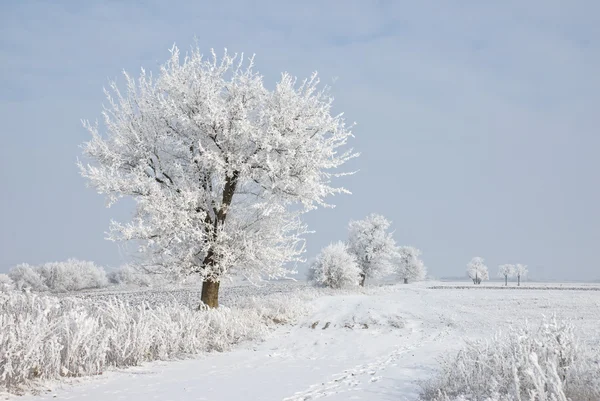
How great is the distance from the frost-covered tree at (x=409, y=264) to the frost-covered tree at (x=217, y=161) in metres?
67.6

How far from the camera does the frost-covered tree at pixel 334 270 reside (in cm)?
3788

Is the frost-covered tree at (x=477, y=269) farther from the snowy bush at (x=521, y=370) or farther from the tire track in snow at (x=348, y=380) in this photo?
the snowy bush at (x=521, y=370)

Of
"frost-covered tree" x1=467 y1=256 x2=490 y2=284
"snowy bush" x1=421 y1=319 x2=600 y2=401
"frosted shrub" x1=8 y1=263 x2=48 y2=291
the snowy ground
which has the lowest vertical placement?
"frosted shrub" x1=8 y1=263 x2=48 y2=291

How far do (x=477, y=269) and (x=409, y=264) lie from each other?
25.1 metres

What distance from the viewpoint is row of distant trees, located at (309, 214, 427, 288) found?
125 feet

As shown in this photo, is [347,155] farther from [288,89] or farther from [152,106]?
[152,106]

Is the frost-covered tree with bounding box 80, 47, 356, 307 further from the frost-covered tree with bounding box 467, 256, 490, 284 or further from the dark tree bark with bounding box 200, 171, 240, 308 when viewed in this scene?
the frost-covered tree with bounding box 467, 256, 490, 284

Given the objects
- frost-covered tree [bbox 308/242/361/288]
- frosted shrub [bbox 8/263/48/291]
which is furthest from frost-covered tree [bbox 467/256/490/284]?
frosted shrub [bbox 8/263/48/291]

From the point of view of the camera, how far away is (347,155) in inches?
610

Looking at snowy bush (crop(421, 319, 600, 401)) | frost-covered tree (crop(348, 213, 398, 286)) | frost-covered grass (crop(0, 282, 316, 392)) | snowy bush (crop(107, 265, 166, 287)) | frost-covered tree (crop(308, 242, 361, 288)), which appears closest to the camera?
snowy bush (crop(421, 319, 600, 401))

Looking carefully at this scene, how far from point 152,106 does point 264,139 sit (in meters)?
4.12

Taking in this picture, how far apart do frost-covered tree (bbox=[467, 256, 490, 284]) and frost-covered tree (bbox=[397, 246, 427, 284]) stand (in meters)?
22.1

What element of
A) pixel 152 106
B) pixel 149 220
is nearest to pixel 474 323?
pixel 149 220

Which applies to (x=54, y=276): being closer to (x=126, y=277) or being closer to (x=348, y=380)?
(x=126, y=277)
